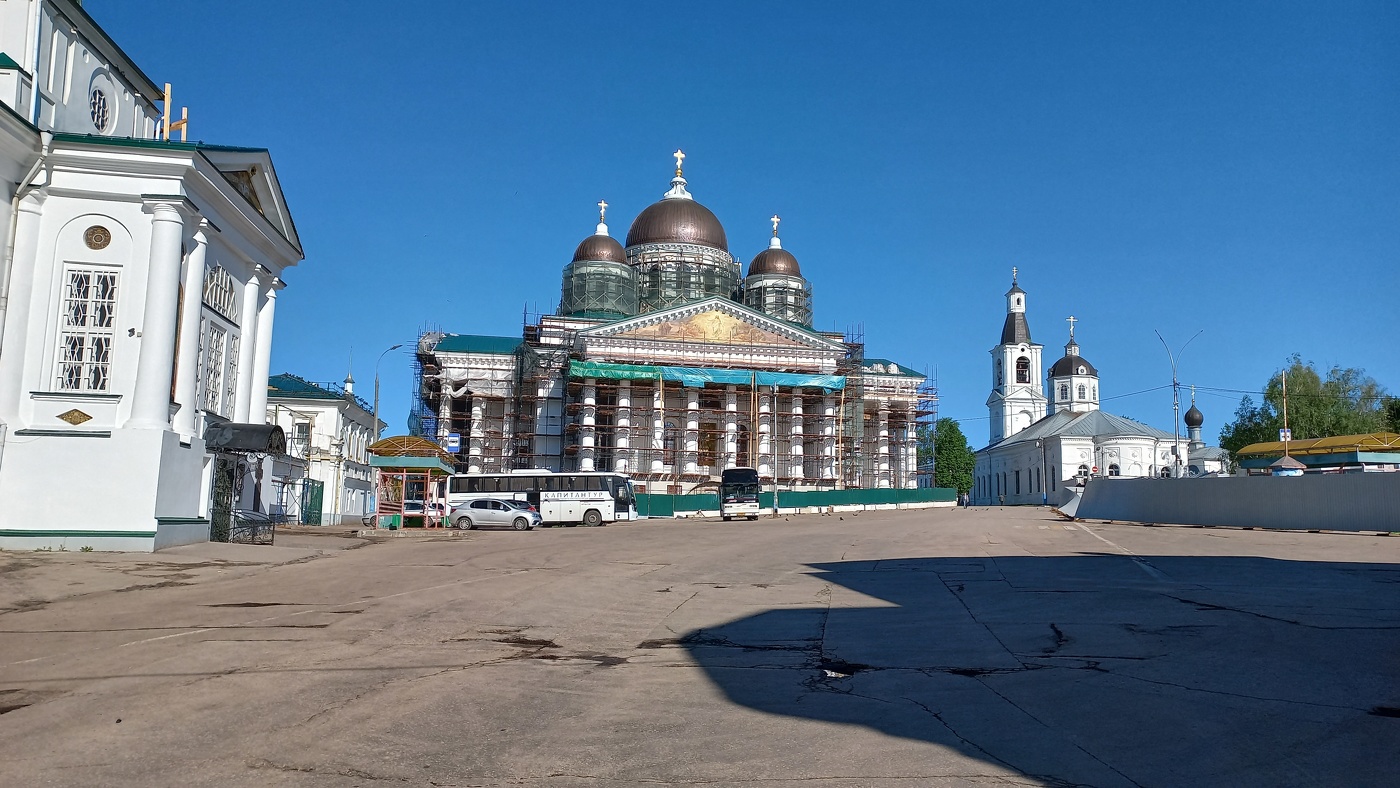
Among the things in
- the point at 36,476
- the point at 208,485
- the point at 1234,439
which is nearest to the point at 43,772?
the point at 36,476

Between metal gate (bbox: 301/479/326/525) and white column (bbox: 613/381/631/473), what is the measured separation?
1854 centimetres

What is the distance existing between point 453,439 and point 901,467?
34.5m

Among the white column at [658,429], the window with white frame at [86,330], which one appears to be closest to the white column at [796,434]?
the white column at [658,429]

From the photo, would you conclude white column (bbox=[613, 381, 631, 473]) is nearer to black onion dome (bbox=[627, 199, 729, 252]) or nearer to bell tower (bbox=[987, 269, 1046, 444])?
black onion dome (bbox=[627, 199, 729, 252])

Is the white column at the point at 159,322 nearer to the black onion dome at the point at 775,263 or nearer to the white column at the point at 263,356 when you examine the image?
the white column at the point at 263,356

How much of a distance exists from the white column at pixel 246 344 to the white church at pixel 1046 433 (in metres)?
72.0

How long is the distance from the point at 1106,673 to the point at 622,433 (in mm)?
54229

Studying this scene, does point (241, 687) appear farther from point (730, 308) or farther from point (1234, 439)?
point (1234, 439)

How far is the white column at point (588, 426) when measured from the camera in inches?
2404

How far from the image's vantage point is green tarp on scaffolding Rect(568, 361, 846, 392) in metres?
60.0

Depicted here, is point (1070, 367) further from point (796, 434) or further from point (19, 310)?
point (19, 310)

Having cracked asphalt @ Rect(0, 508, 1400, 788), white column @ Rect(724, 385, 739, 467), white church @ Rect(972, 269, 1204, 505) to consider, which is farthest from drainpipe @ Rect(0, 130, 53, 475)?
white church @ Rect(972, 269, 1204, 505)

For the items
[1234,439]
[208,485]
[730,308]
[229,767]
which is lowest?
[229,767]

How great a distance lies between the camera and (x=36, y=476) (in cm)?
1992
